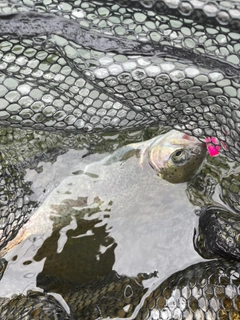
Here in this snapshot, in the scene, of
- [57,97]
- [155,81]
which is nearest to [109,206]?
[57,97]

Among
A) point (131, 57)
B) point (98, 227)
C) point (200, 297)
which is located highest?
point (131, 57)

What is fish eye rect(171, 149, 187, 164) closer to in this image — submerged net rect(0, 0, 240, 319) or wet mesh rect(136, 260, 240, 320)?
submerged net rect(0, 0, 240, 319)

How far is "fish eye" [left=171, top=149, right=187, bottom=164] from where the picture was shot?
2.98 metres

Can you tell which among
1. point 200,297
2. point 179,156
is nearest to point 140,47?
point 179,156

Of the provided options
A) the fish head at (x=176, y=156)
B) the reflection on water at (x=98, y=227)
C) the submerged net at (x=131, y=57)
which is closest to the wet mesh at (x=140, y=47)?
the submerged net at (x=131, y=57)

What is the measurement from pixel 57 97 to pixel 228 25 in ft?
3.51

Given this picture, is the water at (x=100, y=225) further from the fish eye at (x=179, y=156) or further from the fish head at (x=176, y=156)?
the fish eye at (x=179, y=156)

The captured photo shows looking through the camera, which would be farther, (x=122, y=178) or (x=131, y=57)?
(x=122, y=178)

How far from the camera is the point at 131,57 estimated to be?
2.00 meters

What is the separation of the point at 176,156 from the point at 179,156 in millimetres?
27

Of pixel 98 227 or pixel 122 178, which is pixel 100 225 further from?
pixel 122 178

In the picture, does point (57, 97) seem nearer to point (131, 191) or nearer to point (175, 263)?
point (131, 191)

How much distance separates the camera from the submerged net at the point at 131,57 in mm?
1973

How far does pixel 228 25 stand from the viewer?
75.7 inches
